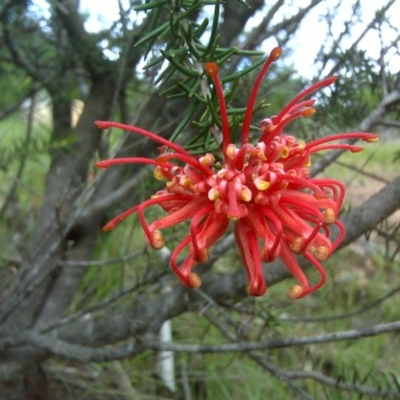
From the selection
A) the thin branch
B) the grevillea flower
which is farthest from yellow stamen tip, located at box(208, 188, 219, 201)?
the thin branch

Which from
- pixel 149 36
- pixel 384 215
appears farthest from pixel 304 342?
pixel 149 36

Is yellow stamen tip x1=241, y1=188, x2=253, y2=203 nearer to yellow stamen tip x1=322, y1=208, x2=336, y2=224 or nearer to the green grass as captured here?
yellow stamen tip x1=322, y1=208, x2=336, y2=224

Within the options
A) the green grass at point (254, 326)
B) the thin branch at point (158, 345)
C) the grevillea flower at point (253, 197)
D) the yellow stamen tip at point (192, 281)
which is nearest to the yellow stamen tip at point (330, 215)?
the grevillea flower at point (253, 197)

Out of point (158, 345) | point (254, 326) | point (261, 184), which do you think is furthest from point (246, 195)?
point (254, 326)

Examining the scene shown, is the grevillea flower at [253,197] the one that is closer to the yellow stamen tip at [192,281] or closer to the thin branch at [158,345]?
the yellow stamen tip at [192,281]

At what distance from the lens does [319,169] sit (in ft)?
2.85

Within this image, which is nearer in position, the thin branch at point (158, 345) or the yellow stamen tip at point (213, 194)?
the yellow stamen tip at point (213, 194)

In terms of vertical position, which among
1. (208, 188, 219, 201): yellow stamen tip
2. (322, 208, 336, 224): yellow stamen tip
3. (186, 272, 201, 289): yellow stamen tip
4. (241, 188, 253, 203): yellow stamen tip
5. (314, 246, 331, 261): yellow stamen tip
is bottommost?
(186, 272, 201, 289): yellow stamen tip

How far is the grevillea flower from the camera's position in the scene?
452mm

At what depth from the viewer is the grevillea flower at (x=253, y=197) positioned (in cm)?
45

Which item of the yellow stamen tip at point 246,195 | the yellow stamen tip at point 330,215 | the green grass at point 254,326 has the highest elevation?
the yellow stamen tip at point 246,195

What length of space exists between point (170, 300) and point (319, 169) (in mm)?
303

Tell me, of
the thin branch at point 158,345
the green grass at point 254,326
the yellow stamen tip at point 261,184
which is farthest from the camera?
the green grass at point 254,326

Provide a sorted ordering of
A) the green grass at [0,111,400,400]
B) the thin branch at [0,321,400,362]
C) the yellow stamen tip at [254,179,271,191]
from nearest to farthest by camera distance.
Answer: the yellow stamen tip at [254,179,271,191]
the thin branch at [0,321,400,362]
the green grass at [0,111,400,400]
